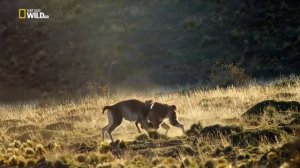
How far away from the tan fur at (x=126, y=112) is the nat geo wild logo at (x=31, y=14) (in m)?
40.7

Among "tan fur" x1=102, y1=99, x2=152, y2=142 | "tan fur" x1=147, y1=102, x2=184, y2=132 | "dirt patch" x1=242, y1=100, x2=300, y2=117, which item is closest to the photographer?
"tan fur" x1=102, y1=99, x2=152, y2=142

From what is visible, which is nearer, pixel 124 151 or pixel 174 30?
pixel 124 151

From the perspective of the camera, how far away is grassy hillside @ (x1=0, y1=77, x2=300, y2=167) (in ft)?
36.7

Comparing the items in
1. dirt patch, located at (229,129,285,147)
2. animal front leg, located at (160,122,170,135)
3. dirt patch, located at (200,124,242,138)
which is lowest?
dirt patch, located at (229,129,285,147)

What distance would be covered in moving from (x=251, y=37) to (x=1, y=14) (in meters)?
25.4

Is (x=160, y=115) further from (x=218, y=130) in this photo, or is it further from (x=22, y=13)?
(x=22, y=13)

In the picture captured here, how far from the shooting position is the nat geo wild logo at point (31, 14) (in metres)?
55.8

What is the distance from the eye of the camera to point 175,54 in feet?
147

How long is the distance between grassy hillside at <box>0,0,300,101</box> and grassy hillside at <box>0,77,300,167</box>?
1819cm

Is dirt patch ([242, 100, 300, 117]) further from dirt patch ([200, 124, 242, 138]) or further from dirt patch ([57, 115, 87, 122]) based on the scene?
dirt patch ([57, 115, 87, 122])

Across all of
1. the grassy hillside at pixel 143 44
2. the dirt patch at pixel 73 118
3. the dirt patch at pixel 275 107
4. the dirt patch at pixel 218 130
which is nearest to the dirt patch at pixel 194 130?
the dirt patch at pixel 218 130

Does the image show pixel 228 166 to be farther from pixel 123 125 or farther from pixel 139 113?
pixel 123 125

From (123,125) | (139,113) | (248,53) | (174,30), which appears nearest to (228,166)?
(139,113)

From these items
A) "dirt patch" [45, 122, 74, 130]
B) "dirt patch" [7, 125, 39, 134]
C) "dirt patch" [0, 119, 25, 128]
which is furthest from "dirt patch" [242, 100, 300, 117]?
"dirt patch" [0, 119, 25, 128]
